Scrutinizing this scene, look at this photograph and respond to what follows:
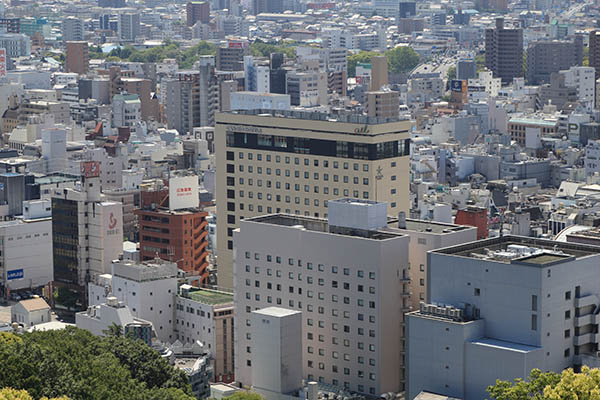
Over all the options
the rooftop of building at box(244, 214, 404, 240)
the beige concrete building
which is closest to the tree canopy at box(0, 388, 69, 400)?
the rooftop of building at box(244, 214, 404, 240)

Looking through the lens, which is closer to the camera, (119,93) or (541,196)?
(541,196)

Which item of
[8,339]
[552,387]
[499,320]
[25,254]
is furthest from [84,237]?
[552,387]

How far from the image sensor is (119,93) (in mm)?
135000

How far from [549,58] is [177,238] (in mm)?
103373

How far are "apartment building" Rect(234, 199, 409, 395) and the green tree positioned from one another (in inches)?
5048

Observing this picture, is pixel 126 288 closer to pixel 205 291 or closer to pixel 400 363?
pixel 205 291

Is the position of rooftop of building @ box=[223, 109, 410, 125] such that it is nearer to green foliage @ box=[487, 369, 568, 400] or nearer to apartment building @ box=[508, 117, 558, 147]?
green foliage @ box=[487, 369, 568, 400]

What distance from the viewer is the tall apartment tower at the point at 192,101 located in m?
125

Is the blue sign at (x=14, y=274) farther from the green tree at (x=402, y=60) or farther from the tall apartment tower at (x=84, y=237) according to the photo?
the green tree at (x=402, y=60)

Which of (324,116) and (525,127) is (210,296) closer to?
(324,116)

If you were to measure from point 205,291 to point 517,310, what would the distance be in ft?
63.7

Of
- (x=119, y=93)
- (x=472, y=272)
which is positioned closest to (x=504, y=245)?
(x=472, y=272)

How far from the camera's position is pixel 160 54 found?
188250 mm

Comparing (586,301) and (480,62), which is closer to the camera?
(586,301)
